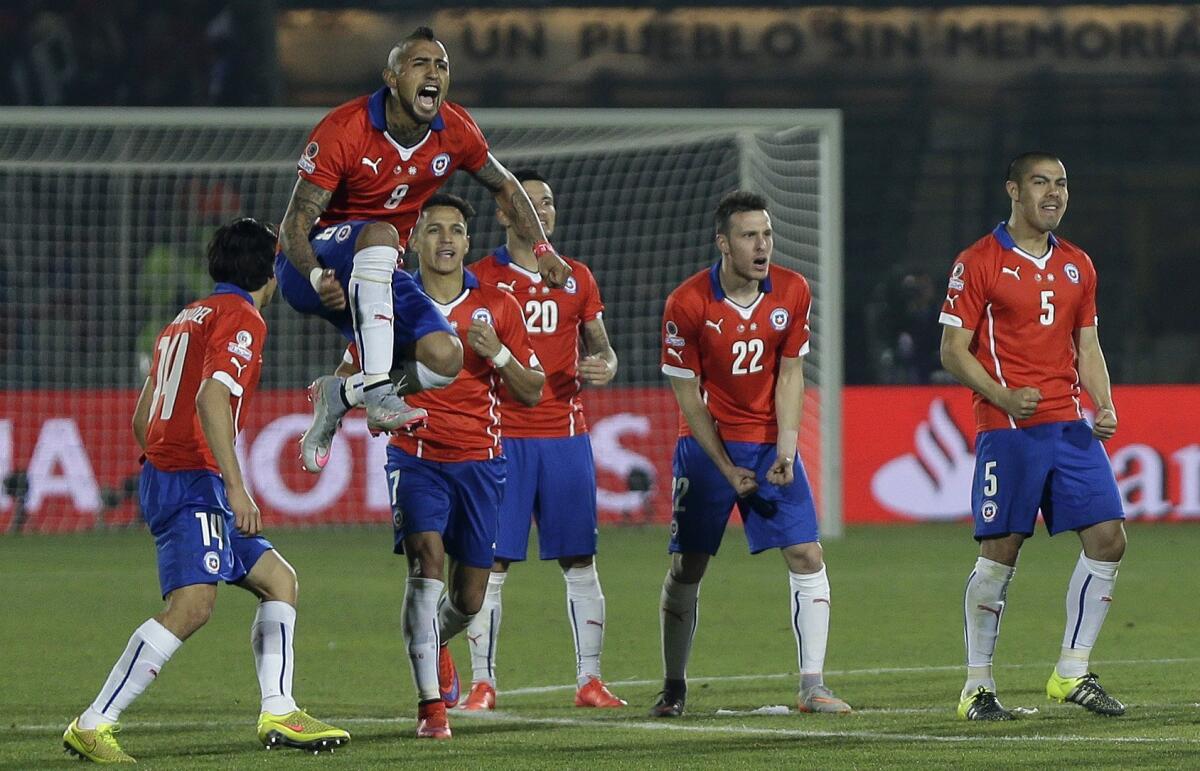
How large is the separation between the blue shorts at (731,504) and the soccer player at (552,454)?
666 millimetres

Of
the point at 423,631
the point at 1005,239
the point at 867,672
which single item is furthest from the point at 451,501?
the point at 867,672

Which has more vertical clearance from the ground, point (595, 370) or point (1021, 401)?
point (595, 370)

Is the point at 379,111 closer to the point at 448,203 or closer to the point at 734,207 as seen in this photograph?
the point at 448,203

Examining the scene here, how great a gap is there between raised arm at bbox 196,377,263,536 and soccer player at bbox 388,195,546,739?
2.99ft

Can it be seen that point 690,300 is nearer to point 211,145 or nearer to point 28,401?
point 28,401

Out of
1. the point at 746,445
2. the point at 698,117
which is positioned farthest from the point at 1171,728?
the point at 698,117

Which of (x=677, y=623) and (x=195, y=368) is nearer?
(x=195, y=368)

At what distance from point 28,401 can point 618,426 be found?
5161 mm

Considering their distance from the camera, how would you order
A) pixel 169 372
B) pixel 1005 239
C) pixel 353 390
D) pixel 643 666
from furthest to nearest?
pixel 643 666 → pixel 1005 239 → pixel 353 390 → pixel 169 372

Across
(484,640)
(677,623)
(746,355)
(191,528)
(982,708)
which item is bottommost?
(982,708)

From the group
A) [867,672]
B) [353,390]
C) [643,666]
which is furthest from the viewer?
[643,666]

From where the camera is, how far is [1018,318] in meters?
7.88

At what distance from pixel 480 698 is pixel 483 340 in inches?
65.8

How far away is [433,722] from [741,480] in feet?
5.34
